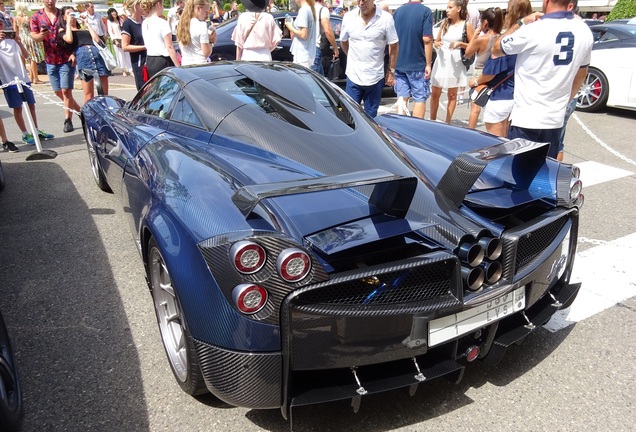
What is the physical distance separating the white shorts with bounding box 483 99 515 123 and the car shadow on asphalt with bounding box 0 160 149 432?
373 centimetres

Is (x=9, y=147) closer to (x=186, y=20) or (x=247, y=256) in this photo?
(x=186, y=20)

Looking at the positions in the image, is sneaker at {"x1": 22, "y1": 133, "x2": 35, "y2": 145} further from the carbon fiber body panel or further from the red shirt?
the carbon fiber body panel

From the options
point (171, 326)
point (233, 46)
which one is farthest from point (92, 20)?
point (171, 326)

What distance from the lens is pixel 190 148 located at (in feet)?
8.90

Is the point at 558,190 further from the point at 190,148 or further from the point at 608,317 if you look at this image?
the point at 190,148

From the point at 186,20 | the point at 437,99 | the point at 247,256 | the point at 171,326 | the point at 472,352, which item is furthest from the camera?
the point at 437,99

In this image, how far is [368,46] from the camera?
578 centimetres

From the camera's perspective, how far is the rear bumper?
1.83 metres

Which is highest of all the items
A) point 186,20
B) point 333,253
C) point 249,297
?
point 186,20

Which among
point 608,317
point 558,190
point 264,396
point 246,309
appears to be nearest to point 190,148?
point 246,309

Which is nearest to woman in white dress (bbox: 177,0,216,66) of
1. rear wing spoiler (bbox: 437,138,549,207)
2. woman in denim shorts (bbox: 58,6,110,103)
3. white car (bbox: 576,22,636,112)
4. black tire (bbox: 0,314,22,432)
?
woman in denim shorts (bbox: 58,6,110,103)

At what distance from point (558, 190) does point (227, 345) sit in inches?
69.1

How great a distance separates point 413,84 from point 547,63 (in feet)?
9.46

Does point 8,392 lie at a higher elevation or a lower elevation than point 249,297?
lower
